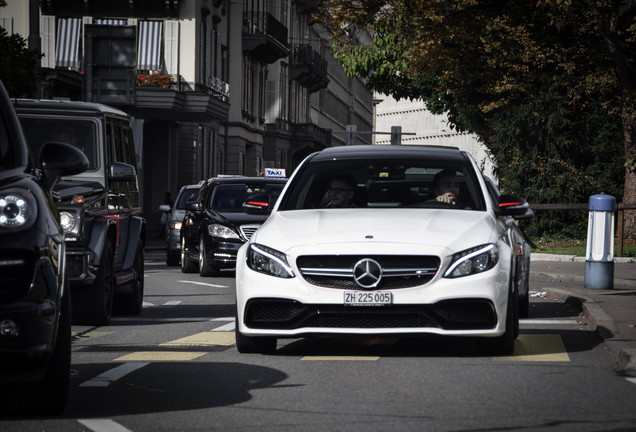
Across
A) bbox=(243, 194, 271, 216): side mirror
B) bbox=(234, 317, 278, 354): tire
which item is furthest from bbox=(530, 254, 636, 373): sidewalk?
bbox=(243, 194, 271, 216): side mirror

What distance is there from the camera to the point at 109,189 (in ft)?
41.2

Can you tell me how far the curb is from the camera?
9012 millimetres

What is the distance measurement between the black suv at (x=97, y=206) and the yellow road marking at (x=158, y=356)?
6.51 ft

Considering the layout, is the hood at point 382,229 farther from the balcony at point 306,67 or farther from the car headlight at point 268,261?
the balcony at point 306,67

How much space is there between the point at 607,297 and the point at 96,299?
5.68 metres

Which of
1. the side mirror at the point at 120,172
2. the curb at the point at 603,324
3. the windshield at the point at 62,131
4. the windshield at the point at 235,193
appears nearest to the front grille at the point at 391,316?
the curb at the point at 603,324

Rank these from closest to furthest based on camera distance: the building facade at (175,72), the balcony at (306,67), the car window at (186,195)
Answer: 1. the car window at (186,195)
2. the building facade at (175,72)
3. the balcony at (306,67)

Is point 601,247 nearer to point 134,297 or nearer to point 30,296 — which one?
point 134,297

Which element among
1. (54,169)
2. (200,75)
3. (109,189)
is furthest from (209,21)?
(54,169)

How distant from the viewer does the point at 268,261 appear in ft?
30.5

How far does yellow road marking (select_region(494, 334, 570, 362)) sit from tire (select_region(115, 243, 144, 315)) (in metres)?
4.18

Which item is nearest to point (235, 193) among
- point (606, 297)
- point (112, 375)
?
point (606, 297)

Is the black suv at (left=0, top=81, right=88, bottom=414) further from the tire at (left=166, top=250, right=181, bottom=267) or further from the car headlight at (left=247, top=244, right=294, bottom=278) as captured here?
the tire at (left=166, top=250, right=181, bottom=267)

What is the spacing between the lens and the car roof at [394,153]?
35.2 ft
